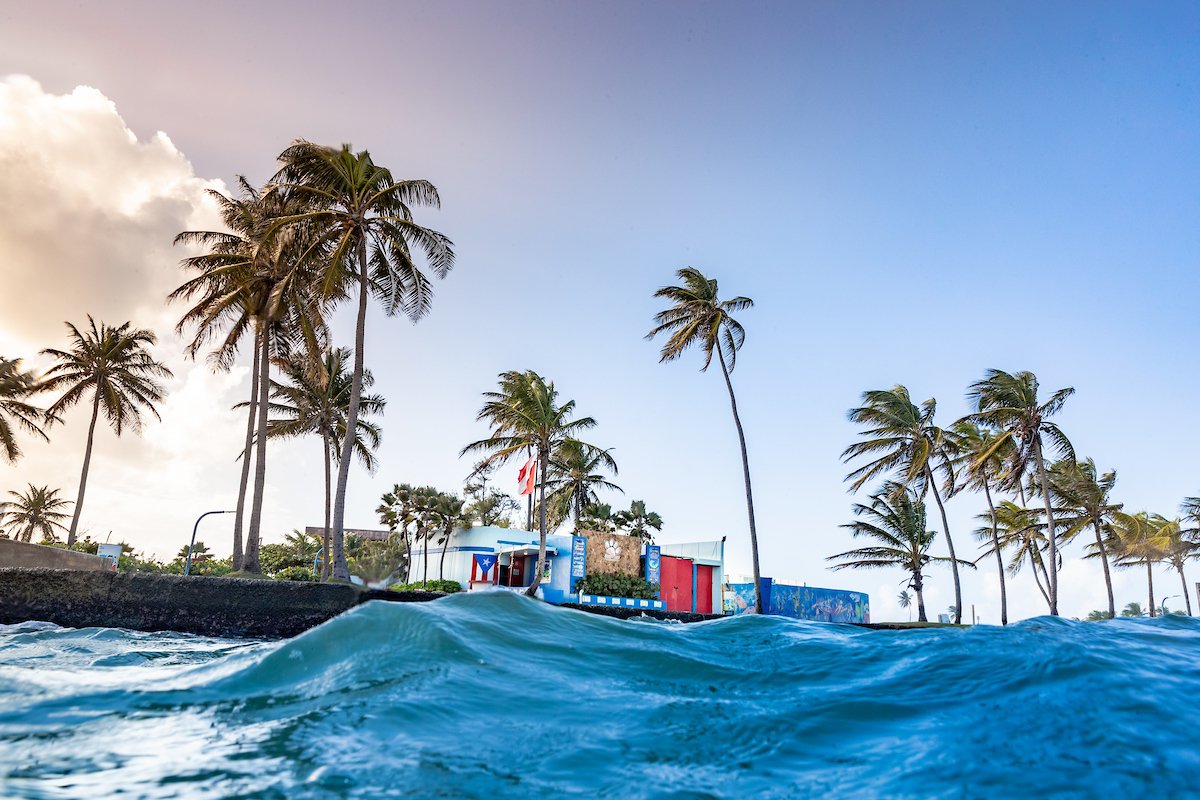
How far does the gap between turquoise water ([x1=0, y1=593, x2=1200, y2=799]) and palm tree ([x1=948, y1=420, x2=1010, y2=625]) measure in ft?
92.4

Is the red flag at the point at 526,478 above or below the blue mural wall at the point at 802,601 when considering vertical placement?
above

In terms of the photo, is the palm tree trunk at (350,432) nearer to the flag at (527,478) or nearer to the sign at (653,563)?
the flag at (527,478)

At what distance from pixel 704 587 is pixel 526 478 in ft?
33.5

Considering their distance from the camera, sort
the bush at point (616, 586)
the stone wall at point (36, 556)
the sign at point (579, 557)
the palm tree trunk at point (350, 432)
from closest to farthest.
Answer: the stone wall at point (36, 556), the palm tree trunk at point (350, 432), the bush at point (616, 586), the sign at point (579, 557)

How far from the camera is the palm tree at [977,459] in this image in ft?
92.5

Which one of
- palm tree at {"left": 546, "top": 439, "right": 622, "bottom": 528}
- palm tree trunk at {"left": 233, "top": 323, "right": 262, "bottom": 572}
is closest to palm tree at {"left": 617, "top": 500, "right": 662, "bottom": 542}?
palm tree at {"left": 546, "top": 439, "right": 622, "bottom": 528}

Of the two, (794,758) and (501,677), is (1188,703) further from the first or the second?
(501,677)

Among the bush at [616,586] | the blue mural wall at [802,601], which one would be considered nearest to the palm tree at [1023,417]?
the blue mural wall at [802,601]

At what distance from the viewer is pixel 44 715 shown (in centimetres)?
207

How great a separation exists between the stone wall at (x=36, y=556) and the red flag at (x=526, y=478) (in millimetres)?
14075

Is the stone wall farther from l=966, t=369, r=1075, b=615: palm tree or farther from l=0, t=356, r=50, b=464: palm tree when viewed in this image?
l=966, t=369, r=1075, b=615: palm tree

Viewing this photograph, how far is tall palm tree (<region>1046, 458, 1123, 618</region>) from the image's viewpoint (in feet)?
98.3

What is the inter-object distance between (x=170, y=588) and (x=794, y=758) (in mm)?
5789

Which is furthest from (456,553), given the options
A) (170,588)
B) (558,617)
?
(558,617)
